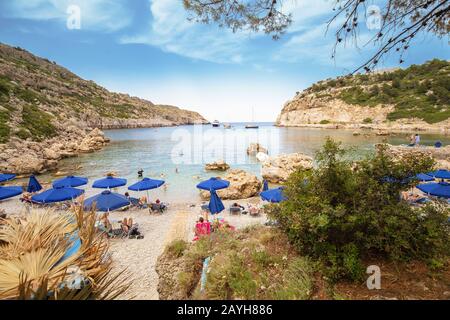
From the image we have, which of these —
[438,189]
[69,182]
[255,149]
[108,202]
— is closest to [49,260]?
[108,202]

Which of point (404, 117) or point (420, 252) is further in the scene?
point (404, 117)

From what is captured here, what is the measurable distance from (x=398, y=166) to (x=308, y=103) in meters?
134

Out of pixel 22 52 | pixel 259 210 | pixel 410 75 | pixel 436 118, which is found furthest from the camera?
pixel 22 52

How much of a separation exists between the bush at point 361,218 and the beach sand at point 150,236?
4.21 metres

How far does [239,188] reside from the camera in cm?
1912

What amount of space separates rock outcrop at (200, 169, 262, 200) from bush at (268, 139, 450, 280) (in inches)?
507

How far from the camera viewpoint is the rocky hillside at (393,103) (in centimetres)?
7656

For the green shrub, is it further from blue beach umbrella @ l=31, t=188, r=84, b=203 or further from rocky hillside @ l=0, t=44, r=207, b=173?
rocky hillside @ l=0, t=44, r=207, b=173

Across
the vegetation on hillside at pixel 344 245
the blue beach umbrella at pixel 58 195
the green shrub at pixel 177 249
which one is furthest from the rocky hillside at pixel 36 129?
the vegetation on hillside at pixel 344 245

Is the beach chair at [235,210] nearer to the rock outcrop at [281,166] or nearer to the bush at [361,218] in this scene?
the bush at [361,218]

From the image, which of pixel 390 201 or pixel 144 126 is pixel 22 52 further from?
pixel 390 201

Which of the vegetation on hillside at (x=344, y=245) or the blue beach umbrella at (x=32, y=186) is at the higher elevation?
the vegetation on hillside at (x=344, y=245)

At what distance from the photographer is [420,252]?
5.06m
